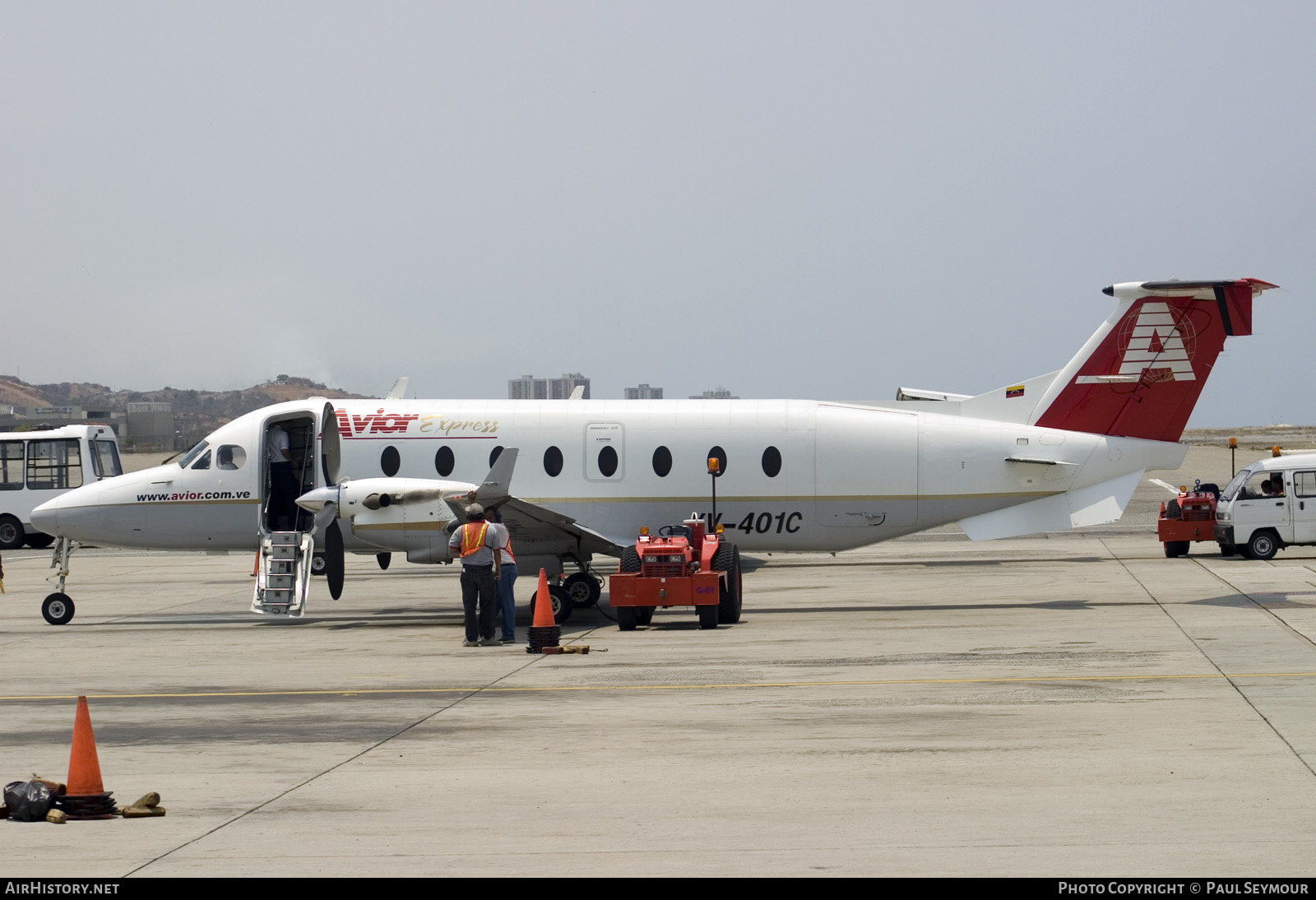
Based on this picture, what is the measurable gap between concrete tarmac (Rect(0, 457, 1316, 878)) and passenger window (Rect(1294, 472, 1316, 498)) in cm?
642

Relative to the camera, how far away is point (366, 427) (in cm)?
2200

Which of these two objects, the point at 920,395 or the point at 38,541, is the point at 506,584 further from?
the point at 38,541

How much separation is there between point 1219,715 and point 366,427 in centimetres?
1515

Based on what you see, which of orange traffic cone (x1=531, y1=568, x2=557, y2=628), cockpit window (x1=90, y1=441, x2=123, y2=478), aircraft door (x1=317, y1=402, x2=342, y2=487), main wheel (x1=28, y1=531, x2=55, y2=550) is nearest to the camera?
orange traffic cone (x1=531, y1=568, x2=557, y2=628)

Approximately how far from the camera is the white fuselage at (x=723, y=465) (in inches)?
828

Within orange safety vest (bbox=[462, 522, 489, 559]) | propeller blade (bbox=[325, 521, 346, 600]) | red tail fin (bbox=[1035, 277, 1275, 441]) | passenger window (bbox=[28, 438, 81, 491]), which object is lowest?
propeller blade (bbox=[325, 521, 346, 600])

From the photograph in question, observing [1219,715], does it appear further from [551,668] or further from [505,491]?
[505,491]

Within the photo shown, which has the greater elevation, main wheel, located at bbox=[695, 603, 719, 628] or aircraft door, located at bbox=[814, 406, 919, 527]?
aircraft door, located at bbox=[814, 406, 919, 527]

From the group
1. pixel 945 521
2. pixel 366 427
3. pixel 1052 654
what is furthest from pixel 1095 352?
pixel 366 427

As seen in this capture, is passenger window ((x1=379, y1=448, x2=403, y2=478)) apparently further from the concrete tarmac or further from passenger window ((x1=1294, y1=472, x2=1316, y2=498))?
passenger window ((x1=1294, y1=472, x2=1316, y2=498))

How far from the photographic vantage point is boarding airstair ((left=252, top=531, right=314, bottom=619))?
19.4 metres

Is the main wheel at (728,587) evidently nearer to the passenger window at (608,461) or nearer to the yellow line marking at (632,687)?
the passenger window at (608,461)

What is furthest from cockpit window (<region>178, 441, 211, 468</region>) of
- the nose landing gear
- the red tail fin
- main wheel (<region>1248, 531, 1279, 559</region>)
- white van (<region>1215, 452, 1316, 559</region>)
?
main wheel (<region>1248, 531, 1279, 559</region>)

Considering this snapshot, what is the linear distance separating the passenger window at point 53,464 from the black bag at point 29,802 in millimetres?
32299
